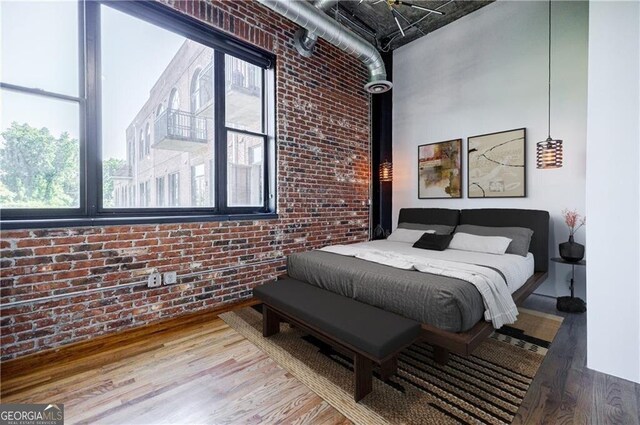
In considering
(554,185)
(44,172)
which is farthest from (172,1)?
(554,185)

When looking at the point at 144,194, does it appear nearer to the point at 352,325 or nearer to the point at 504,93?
the point at 352,325

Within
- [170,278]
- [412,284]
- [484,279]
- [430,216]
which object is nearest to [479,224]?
[430,216]

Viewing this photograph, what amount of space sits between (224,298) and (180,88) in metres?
2.39

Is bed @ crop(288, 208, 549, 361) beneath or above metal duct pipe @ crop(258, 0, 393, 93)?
beneath

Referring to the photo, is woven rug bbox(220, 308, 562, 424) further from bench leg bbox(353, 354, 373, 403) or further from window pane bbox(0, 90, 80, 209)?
window pane bbox(0, 90, 80, 209)

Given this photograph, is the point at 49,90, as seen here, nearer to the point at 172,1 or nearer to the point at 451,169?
the point at 172,1

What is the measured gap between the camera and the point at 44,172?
2.23m

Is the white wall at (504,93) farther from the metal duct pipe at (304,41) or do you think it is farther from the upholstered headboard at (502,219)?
the metal duct pipe at (304,41)

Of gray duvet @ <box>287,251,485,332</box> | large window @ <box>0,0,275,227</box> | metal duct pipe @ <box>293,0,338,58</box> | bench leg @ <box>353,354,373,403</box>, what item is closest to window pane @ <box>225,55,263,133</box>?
large window @ <box>0,0,275,227</box>

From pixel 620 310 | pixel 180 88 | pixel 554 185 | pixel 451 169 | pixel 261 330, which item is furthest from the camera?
pixel 451 169

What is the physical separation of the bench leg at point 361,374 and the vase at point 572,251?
276 cm

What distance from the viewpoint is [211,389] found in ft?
5.79

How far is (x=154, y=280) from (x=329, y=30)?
3369 mm

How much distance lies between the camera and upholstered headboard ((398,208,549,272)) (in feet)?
10.7
